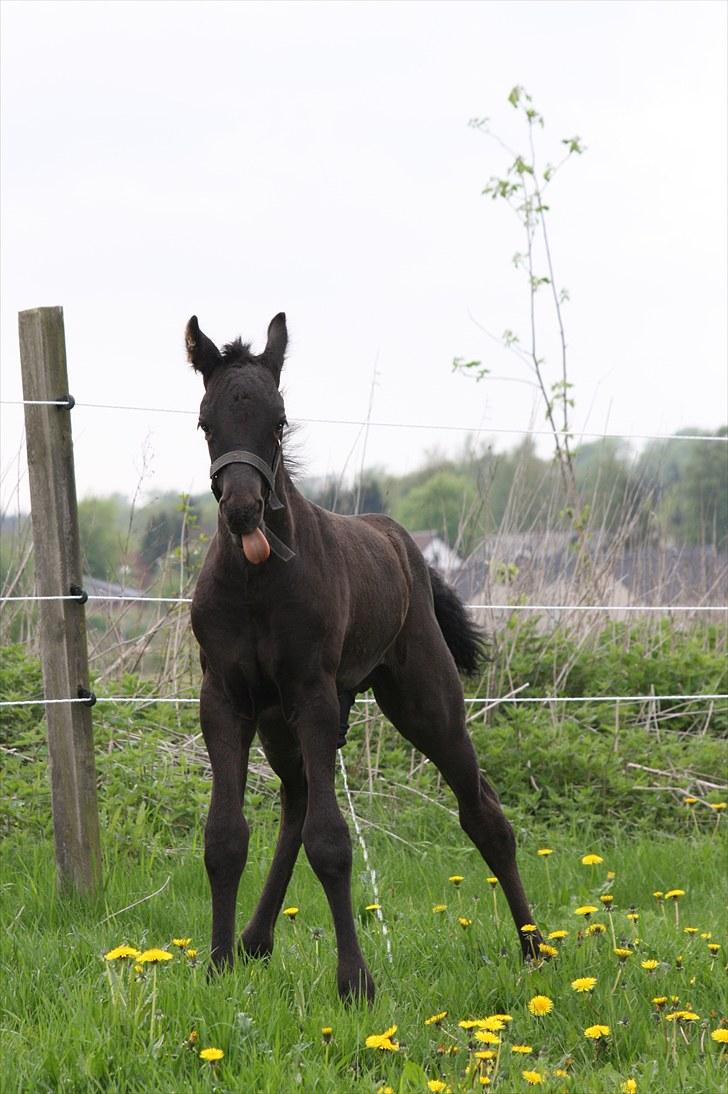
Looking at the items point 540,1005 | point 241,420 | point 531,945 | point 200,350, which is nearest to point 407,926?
point 531,945

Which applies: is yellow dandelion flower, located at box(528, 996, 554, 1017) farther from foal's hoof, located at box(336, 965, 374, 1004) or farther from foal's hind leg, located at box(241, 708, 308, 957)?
foal's hind leg, located at box(241, 708, 308, 957)

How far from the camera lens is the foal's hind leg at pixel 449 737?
15.2ft

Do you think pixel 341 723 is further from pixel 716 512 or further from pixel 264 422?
pixel 716 512

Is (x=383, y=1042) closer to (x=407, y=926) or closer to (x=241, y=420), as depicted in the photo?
(x=241, y=420)

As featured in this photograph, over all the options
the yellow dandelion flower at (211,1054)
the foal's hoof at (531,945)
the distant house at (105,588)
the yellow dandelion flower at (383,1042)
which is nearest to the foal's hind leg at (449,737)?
the foal's hoof at (531,945)

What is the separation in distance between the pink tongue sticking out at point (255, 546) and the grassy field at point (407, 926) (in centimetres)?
115

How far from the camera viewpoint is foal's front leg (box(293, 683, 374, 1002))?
369 centimetres

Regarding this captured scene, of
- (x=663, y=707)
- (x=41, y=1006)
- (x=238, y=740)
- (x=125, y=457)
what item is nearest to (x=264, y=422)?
(x=238, y=740)

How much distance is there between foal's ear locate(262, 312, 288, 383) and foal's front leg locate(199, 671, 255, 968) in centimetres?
98

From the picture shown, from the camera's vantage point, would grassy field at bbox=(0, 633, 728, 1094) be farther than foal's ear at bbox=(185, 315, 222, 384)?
No

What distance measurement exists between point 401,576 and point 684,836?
3265 millimetres

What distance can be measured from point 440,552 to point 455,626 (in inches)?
126

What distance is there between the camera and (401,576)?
4.65 m

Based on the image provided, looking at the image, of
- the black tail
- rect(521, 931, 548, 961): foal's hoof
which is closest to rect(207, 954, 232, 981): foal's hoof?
rect(521, 931, 548, 961): foal's hoof
